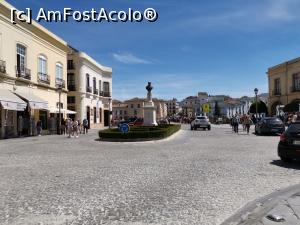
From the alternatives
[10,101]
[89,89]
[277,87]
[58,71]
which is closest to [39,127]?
[10,101]

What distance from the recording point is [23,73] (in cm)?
3081

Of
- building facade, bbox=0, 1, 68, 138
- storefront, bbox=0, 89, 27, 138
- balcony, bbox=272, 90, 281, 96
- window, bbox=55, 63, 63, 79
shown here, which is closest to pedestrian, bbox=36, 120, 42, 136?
building facade, bbox=0, 1, 68, 138

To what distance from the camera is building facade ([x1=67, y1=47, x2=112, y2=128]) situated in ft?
170

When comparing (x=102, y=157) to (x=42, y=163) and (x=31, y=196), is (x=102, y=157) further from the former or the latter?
(x=31, y=196)

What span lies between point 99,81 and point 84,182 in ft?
176

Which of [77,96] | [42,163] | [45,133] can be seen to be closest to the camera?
[42,163]

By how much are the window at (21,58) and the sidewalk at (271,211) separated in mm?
26240

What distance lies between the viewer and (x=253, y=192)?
8.11 metres

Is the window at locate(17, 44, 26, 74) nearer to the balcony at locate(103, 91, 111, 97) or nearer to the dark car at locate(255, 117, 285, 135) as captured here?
the dark car at locate(255, 117, 285, 135)

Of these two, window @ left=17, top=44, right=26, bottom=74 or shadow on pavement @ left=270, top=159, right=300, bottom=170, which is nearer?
shadow on pavement @ left=270, top=159, right=300, bottom=170

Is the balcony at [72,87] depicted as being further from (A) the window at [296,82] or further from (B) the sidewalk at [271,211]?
(B) the sidewalk at [271,211]

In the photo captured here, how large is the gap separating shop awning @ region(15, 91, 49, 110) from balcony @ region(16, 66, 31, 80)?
4.18 ft

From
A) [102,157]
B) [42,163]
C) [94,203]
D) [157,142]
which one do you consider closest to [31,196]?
[94,203]

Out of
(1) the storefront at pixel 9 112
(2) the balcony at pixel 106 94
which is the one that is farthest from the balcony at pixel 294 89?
(1) the storefront at pixel 9 112
